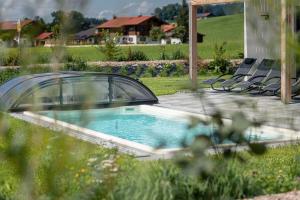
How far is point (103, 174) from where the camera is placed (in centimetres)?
270

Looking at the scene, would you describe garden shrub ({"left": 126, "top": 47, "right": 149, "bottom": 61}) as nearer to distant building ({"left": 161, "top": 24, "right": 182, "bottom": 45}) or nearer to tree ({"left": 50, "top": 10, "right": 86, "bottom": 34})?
distant building ({"left": 161, "top": 24, "right": 182, "bottom": 45})

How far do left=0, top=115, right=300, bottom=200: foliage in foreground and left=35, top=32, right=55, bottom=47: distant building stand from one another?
21 cm

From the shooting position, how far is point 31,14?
51.4 inches

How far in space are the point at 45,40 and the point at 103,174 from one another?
1.34 meters

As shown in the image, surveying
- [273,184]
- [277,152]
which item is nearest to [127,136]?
[277,152]

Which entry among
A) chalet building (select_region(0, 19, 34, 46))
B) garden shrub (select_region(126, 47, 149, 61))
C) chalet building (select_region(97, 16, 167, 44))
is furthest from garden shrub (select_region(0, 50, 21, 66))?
garden shrub (select_region(126, 47, 149, 61))

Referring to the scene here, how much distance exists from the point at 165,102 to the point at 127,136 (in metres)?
3.78

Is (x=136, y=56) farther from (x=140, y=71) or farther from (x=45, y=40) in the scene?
(x=45, y=40)

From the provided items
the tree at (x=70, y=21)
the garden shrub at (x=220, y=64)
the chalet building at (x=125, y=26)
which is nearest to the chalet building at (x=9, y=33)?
the tree at (x=70, y=21)

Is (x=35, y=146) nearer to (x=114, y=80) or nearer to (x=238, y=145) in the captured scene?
(x=238, y=145)

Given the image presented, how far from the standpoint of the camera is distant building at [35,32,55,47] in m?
1.41

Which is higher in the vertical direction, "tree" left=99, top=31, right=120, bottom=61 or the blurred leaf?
"tree" left=99, top=31, right=120, bottom=61

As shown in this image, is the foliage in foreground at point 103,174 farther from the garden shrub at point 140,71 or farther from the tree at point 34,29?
the garden shrub at point 140,71

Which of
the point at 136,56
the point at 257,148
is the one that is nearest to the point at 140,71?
the point at 136,56
